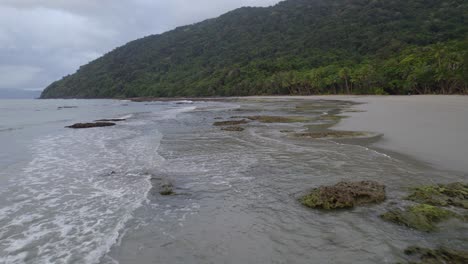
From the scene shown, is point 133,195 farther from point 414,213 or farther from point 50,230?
point 414,213

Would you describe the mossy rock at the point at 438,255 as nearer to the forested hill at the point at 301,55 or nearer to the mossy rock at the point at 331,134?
the mossy rock at the point at 331,134

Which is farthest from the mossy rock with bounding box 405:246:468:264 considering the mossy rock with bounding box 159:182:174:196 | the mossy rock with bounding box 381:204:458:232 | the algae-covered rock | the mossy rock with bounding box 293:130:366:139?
the mossy rock with bounding box 293:130:366:139

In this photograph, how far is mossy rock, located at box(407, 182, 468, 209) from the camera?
6.41 metres

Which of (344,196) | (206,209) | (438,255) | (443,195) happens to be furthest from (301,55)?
(438,255)

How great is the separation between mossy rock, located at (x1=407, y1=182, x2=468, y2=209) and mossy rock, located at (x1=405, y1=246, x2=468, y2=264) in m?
2.04

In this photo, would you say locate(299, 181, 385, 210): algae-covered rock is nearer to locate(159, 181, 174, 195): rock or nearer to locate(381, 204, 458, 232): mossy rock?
locate(381, 204, 458, 232): mossy rock

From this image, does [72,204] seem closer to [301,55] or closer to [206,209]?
[206,209]

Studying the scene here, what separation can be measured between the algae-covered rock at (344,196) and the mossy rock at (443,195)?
709 millimetres

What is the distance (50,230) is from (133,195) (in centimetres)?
218

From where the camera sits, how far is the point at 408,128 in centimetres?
1614

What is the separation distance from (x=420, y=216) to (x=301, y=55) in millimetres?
114290

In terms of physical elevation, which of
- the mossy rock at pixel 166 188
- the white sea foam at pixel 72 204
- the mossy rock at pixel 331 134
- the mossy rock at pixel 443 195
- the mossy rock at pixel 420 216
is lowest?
the white sea foam at pixel 72 204

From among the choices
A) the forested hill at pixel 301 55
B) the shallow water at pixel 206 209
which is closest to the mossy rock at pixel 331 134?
the shallow water at pixel 206 209

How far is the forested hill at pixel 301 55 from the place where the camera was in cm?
5788
